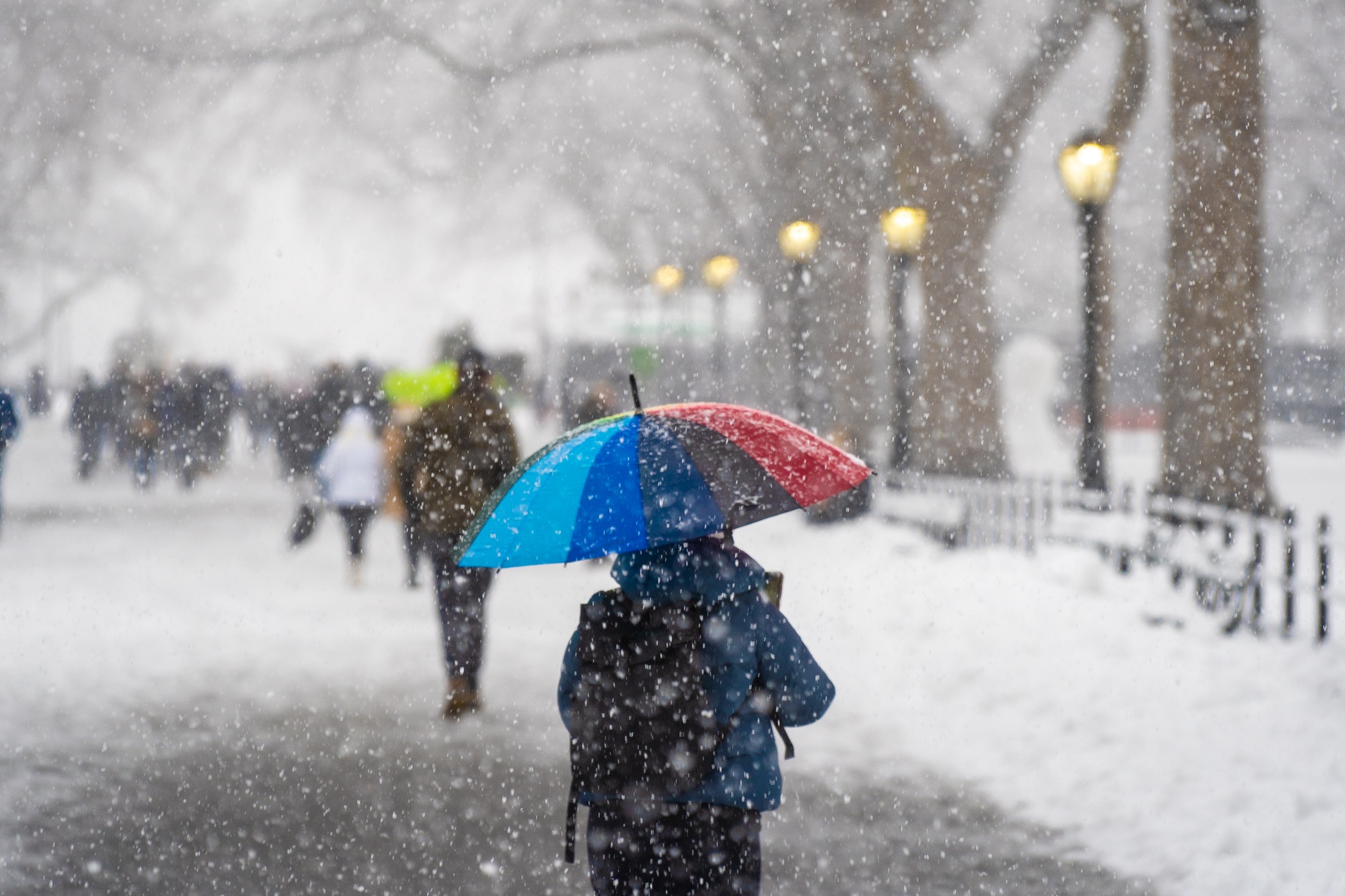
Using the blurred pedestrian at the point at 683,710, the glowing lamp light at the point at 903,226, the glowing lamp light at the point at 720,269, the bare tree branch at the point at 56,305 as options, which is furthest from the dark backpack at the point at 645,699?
the bare tree branch at the point at 56,305

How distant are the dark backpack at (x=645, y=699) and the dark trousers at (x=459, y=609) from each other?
454 centimetres

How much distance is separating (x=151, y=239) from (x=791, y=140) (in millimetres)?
48044

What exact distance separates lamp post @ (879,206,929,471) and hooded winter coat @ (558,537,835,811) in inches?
537

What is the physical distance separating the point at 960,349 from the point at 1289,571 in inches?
485

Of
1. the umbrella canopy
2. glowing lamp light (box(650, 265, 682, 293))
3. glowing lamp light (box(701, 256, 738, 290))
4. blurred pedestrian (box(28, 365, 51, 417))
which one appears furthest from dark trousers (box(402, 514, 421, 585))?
blurred pedestrian (box(28, 365, 51, 417))

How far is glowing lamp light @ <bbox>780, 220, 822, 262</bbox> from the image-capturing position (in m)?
17.6

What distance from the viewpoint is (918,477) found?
1612 centimetres

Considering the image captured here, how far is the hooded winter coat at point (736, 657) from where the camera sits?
3396 mm

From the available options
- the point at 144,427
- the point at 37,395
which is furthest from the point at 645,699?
the point at 37,395

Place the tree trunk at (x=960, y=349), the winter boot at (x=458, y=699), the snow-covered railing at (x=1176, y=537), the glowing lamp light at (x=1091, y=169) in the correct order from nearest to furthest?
the winter boot at (x=458, y=699) < the snow-covered railing at (x=1176, y=537) < the glowing lamp light at (x=1091, y=169) < the tree trunk at (x=960, y=349)

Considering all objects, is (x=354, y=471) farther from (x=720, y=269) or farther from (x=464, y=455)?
(x=720, y=269)

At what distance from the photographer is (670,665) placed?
132 inches

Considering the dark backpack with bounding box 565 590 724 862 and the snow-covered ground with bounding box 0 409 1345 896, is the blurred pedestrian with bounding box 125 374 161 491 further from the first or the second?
the dark backpack with bounding box 565 590 724 862

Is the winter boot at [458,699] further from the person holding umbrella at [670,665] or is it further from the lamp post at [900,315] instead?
the lamp post at [900,315]
